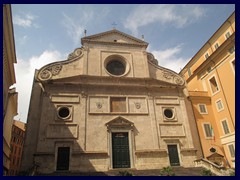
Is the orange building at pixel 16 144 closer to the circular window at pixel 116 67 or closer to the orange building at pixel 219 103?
the circular window at pixel 116 67

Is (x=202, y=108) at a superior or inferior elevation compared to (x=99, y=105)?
superior

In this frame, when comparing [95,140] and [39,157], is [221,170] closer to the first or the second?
[95,140]

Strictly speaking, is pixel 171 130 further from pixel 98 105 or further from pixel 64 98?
pixel 64 98

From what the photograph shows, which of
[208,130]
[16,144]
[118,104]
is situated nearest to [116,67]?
[118,104]

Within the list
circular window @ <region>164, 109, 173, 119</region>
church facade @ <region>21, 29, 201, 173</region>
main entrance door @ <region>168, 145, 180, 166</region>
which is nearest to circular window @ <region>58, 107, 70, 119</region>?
church facade @ <region>21, 29, 201, 173</region>

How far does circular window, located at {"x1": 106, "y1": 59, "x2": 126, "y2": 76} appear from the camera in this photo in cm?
1972

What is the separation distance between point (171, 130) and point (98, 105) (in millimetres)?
6687

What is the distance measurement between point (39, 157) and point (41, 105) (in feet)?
13.7

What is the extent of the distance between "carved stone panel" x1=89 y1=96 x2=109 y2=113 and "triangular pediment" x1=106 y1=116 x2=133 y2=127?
1084mm

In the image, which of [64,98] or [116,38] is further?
[116,38]

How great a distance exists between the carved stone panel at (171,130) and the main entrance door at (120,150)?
3.22 meters

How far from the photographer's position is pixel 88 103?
55.9ft

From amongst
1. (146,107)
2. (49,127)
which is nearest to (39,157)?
(49,127)

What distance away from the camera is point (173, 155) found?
1641cm
